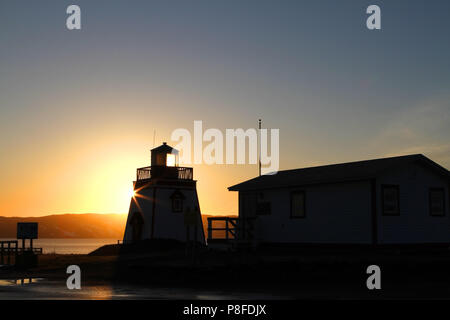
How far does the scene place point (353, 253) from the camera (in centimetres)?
2902

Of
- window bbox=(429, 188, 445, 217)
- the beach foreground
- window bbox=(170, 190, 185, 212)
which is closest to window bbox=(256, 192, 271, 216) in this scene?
window bbox=(429, 188, 445, 217)

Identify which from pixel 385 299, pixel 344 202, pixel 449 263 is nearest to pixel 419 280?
pixel 449 263

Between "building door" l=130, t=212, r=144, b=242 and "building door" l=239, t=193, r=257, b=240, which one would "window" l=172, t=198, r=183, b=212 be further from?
"building door" l=239, t=193, r=257, b=240

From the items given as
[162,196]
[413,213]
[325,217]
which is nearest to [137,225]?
[162,196]

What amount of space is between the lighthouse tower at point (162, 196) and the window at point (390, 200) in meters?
20.8

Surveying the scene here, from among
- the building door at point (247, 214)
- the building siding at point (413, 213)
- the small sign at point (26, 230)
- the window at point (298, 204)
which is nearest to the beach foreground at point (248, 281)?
the small sign at point (26, 230)

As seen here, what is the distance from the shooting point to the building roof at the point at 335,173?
30.5m

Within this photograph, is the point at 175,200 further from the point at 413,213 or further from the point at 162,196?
the point at 413,213

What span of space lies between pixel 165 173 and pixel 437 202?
22.0 meters

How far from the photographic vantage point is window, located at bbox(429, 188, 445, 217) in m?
32.1

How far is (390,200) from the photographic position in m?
30.3

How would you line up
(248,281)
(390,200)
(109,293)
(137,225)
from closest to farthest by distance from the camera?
(109,293), (248,281), (390,200), (137,225)
